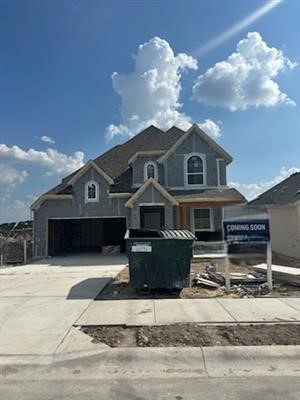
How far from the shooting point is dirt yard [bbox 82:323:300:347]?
6250mm

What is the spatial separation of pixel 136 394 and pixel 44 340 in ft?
8.60

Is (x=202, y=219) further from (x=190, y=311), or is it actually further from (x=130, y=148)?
(x=190, y=311)

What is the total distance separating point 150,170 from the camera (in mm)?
24156

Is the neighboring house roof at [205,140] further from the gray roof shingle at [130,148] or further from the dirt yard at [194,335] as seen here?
the dirt yard at [194,335]

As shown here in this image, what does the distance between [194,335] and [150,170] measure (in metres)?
18.1

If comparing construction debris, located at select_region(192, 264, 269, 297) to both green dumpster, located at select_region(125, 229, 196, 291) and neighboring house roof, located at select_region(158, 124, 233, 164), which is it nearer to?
green dumpster, located at select_region(125, 229, 196, 291)

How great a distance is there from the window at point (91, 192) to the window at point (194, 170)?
218 inches

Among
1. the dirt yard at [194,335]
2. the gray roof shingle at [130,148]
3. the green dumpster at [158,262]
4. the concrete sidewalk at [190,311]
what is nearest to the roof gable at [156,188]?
the gray roof shingle at [130,148]

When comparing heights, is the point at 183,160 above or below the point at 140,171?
above

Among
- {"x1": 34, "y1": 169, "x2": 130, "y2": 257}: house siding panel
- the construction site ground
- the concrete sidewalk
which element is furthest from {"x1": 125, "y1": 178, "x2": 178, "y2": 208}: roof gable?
the concrete sidewalk

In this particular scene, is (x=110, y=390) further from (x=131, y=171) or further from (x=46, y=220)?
(x=131, y=171)

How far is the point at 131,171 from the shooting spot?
2586 cm

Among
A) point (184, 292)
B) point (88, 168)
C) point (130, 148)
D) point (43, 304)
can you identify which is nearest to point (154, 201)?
point (88, 168)

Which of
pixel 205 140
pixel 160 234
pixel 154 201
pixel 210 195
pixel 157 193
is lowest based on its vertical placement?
pixel 160 234
